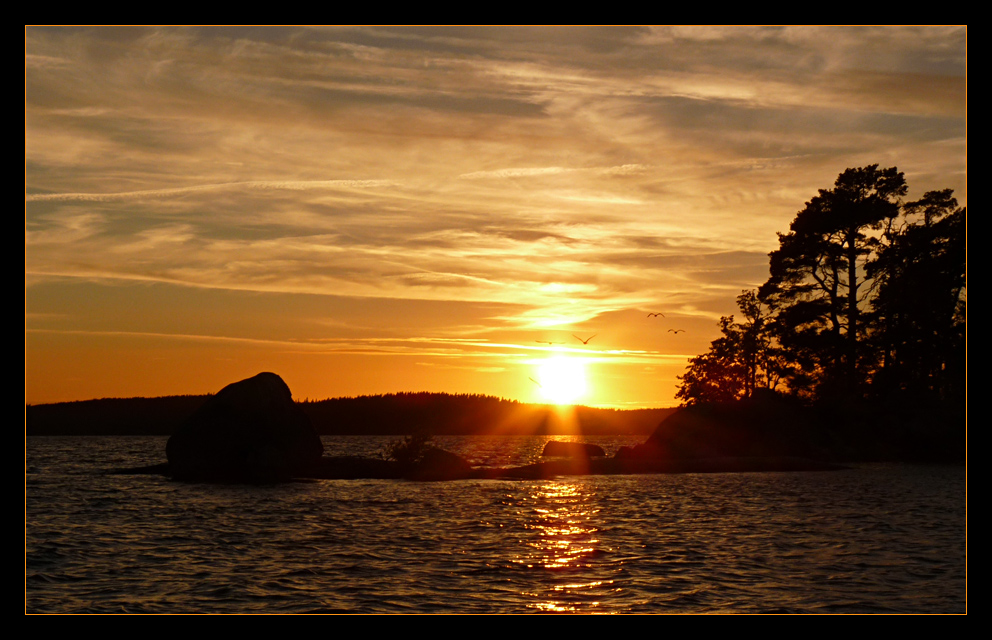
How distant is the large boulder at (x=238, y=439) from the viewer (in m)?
44.3

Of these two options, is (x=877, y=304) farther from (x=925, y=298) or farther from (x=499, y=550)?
(x=499, y=550)

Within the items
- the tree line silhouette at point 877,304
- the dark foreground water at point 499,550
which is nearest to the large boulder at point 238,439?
the dark foreground water at point 499,550

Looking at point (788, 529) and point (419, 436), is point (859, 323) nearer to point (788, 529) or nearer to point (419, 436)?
point (419, 436)

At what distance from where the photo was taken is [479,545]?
22891mm

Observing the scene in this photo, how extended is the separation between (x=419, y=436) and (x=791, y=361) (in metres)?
29.0

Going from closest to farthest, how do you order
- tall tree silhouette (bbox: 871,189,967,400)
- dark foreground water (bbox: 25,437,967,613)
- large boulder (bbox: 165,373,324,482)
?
dark foreground water (bbox: 25,437,967,613), large boulder (bbox: 165,373,324,482), tall tree silhouette (bbox: 871,189,967,400)

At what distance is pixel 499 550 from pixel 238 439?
1055 inches

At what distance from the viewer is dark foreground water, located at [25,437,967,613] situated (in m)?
16.0

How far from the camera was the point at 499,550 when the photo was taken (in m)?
22.0

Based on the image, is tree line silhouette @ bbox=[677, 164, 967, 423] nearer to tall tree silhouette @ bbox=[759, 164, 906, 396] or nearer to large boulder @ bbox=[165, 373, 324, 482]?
tall tree silhouette @ bbox=[759, 164, 906, 396]

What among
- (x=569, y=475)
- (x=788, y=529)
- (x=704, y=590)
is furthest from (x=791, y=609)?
(x=569, y=475)

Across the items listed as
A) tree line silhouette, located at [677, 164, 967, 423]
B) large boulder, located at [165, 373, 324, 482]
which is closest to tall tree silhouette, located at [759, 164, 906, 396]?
tree line silhouette, located at [677, 164, 967, 423]

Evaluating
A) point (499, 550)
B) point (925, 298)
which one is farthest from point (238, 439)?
point (925, 298)

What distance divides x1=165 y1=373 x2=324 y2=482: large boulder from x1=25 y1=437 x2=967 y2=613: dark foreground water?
426cm
